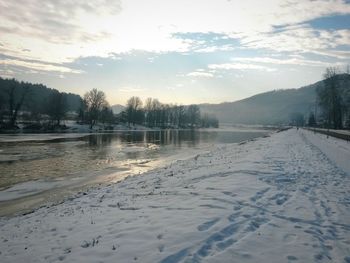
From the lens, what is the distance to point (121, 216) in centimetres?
1105

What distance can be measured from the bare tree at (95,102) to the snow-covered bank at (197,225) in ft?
384

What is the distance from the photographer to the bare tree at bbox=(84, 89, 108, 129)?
130 m

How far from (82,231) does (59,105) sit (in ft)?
341

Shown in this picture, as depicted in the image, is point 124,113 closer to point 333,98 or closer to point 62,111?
point 62,111

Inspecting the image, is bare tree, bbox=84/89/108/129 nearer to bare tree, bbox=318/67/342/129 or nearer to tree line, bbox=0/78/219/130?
tree line, bbox=0/78/219/130

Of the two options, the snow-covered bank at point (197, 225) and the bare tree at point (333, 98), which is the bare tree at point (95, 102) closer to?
the bare tree at point (333, 98)

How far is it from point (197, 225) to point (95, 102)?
13418 centimetres

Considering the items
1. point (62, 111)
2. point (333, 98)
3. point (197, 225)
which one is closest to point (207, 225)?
point (197, 225)

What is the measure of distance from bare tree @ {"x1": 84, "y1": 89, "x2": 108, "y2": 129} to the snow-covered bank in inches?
4605

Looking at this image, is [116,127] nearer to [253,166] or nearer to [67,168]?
[67,168]

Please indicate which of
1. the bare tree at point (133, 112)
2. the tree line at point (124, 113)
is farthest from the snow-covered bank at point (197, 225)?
the bare tree at point (133, 112)

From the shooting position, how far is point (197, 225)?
926cm

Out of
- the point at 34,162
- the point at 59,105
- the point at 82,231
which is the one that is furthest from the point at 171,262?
the point at 59,105

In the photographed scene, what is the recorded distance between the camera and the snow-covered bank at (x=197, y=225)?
25.1ft
